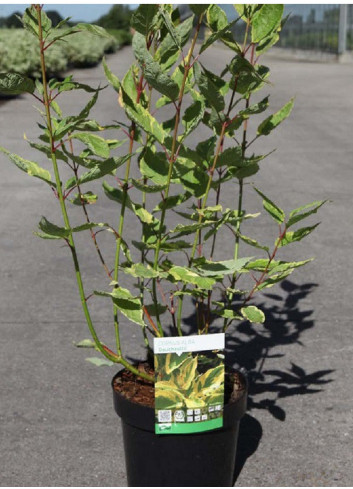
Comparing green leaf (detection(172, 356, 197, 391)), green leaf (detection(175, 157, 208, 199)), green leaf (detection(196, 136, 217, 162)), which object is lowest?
green leaf (detection(172, 356, 197, 391))

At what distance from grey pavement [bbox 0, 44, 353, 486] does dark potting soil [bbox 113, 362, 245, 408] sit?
1.46 ft

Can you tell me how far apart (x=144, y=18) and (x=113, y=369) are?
6.95 ft

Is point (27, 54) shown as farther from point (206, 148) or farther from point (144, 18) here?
point (144, 18)

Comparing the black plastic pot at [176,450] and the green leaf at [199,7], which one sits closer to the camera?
the green leaf at [199,7]

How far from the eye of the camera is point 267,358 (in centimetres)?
408

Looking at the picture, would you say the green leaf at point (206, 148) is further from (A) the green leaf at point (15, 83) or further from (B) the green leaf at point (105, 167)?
(A) the green leaf at point (15, 83)

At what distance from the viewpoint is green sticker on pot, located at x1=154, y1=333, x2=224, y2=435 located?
7.93ft

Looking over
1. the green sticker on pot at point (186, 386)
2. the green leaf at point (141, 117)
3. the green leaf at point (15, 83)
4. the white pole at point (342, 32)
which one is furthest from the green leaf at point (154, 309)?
the white pole at point (342, 32)

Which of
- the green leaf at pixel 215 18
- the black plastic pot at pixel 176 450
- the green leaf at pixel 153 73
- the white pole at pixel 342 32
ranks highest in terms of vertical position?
the green leaf at pixel 215 18

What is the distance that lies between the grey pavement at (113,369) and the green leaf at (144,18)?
168cm

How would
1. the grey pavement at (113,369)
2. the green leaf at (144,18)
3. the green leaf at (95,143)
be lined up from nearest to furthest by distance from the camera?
the green leaf at (144,18), the green leaf at (95,143), the grey pavement at (113,369)

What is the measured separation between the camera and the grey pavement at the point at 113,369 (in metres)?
3.11

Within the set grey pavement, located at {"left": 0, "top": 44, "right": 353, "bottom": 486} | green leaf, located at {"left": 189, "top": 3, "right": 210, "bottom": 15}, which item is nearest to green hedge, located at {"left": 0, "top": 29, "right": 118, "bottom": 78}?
grey pavement, located at {"left": 0, "top": 44, "right": 353, "bottom": 486}

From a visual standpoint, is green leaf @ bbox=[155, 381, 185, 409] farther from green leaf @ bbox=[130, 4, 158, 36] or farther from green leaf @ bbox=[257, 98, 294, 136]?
green leaf @ bbox=[130, 4, 158, 36]
